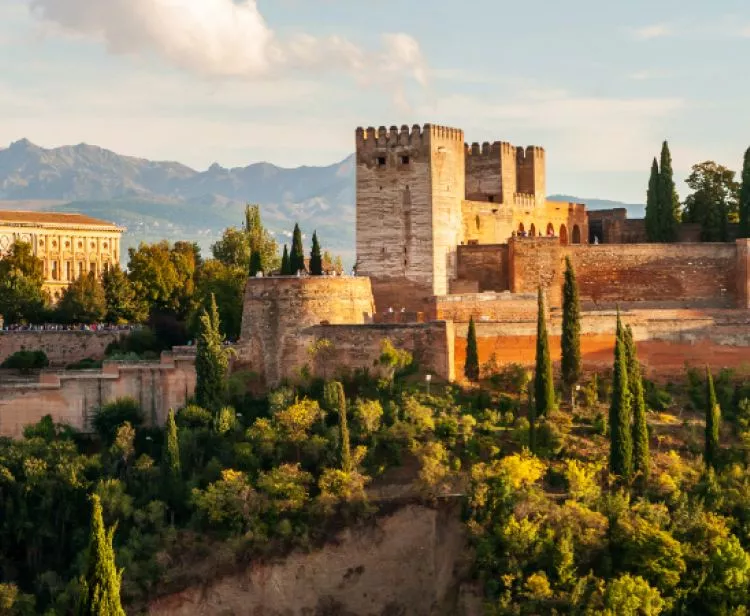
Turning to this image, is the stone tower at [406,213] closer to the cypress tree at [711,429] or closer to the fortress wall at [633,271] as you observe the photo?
the fortress wall at [633,271]

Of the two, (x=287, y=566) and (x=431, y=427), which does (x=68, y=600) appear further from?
(x=431, y=427)

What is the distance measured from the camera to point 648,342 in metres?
45.2

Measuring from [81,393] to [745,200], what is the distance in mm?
20155

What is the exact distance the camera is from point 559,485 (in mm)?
40094

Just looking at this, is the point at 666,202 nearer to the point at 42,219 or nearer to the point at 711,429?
the point at 711,429

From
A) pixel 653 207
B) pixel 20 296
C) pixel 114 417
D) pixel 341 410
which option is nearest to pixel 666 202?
pixel 653 207

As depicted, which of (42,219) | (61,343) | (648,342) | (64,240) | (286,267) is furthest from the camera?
(42,219)

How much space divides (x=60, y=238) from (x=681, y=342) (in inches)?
1393

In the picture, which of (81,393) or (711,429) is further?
(81,393)

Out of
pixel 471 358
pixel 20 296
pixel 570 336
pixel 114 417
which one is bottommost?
pixel 114 417

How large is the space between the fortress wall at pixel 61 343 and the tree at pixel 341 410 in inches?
460

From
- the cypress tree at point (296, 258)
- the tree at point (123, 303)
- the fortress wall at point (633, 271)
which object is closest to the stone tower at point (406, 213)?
the fortress wall at point (633, 271)

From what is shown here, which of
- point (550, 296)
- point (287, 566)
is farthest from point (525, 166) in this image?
point (287, 566)

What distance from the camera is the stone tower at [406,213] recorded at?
4816cm
